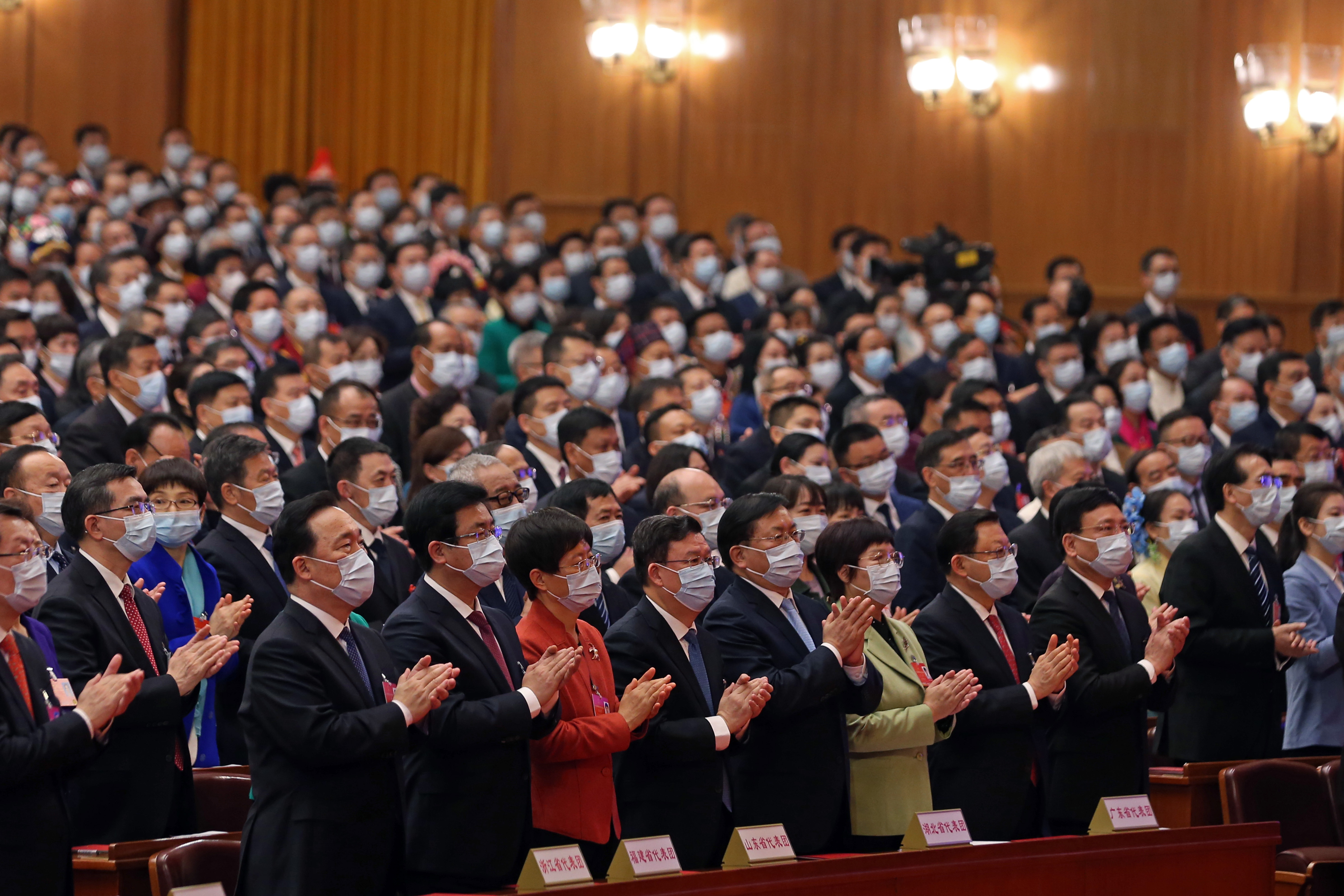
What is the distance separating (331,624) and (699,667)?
891 millimetres

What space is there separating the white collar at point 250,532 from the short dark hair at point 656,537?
1208mm

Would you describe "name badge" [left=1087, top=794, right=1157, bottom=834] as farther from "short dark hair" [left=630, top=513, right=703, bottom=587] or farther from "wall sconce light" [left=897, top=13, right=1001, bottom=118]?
"wall sconce light" [left=897, top=13, right=1001, bottom=118]

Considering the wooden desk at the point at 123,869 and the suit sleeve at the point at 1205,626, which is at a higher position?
the suit sleeve at the point at 1205,626

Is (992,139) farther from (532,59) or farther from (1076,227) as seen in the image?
(532,59)

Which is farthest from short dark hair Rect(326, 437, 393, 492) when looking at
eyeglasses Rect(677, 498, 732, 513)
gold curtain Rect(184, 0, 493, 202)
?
gold curtain Rect(184, 0, 493, 202)

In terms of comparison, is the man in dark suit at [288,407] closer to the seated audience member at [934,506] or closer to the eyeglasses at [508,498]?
the eyeglasses at [508,498]

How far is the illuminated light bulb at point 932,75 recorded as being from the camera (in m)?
11.7

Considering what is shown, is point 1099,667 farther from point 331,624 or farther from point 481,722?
point 331,624

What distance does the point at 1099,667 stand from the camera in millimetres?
4410

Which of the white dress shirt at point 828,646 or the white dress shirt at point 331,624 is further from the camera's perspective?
the white dress shirt at point 828,646

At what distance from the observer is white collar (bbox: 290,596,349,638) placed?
11.4ft

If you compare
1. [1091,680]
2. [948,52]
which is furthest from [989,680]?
[948,52]

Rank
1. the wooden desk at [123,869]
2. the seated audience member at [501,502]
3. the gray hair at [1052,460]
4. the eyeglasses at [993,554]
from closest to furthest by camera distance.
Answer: the wooden desk at [123,869]
the eyeglasses at [993,554]
the seated audience member at [501,502]
the gray hair at [1052,460]

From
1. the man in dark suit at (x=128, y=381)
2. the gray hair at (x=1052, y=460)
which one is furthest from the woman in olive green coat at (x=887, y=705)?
the man in dark suit at (x=128, y=381)
